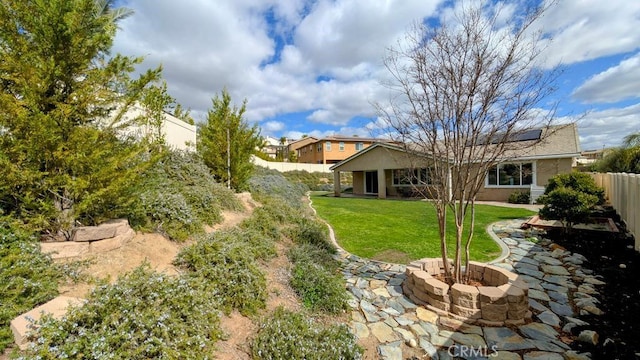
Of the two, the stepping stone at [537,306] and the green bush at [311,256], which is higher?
the green bush at [311,256]

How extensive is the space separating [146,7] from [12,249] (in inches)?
278

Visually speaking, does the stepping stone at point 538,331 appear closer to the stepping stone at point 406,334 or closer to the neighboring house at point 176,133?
the stepping stone at point 406,334

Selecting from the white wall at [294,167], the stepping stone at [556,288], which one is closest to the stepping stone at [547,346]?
the stepping stone at [556,288]

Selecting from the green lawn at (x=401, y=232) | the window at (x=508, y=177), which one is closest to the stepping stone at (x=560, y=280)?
the green lawn at (x=401, y=232)

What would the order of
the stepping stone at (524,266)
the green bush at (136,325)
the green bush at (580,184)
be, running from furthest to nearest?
the green bush at (580,184) → the stepping stone at (524,266) → the green bush at (136,325)

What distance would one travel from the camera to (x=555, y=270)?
5.82 metres

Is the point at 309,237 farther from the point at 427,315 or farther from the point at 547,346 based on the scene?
the point at 547,346

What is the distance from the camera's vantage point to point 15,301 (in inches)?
94.1

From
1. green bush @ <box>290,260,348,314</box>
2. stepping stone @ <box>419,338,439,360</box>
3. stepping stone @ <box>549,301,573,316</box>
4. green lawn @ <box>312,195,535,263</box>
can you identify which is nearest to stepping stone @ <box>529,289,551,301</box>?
stepping stone @ <box>549,301,573,316</box>

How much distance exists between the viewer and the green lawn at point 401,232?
6914mm

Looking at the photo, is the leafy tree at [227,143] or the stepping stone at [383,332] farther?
the leafy tree at [227,143]

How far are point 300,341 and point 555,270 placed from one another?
5990 mm

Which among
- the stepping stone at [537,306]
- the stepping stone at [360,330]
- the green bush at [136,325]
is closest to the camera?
the green bush at [136,325]

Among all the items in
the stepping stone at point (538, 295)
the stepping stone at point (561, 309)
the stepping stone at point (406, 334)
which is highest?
the stepping stone at point (538, 295)
